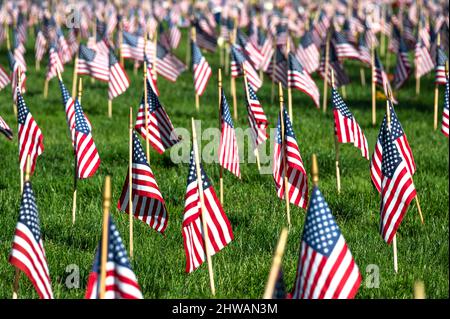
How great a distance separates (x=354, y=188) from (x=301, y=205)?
185 centimetres

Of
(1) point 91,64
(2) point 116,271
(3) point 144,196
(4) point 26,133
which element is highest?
(1) point 91,64

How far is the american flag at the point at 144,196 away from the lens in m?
8.84

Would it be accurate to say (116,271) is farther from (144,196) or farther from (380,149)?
(380,149)

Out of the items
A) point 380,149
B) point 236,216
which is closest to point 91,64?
point 236,216

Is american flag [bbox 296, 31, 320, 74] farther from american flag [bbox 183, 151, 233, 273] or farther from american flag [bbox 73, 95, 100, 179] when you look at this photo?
american flag [bbox 183, 151, 233, 273]

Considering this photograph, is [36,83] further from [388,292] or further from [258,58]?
[388,292]

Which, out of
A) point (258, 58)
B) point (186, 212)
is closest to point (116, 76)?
point (258, 58)

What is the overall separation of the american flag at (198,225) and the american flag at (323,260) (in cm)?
164

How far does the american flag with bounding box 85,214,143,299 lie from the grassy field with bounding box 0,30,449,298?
134 centimetres

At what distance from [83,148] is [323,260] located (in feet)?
14.7

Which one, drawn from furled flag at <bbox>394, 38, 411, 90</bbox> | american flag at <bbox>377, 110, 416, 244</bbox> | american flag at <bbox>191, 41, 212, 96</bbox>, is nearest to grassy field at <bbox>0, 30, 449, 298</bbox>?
american flag at <bbox>377, 110, 416, 244</bbox>

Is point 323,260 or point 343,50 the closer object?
point 323,260

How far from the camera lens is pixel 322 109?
1909 centimetres

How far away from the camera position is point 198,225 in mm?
8172
